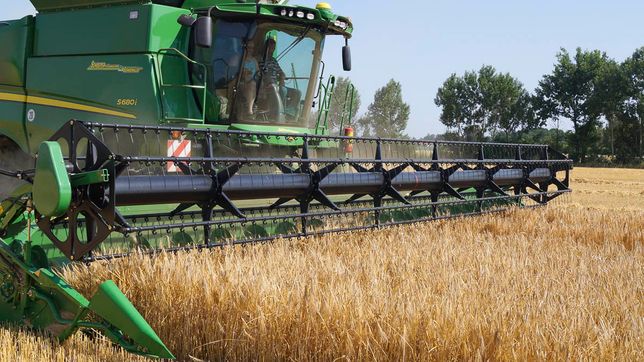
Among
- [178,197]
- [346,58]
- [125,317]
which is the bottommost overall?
[125,317]

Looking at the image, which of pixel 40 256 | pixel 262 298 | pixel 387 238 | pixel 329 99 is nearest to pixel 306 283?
pixel 262 298

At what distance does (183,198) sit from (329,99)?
3.40 m

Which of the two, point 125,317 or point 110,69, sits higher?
point 110,69

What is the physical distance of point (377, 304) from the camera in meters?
2.33

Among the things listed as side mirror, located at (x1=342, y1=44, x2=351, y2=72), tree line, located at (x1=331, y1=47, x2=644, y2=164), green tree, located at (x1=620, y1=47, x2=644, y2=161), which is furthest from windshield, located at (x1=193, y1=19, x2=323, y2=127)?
green tree, located at (x1=620, y1=47, x2=644, y2=161)

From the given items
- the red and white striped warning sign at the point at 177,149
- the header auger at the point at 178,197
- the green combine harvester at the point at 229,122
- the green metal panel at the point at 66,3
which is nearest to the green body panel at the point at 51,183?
the header auger at the point at 178,197

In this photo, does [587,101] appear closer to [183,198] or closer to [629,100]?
[629,100]

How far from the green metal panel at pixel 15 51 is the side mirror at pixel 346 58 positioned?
9.65ft

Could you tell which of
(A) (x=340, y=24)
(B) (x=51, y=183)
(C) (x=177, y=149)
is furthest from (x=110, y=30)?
(B) (x=51, y=183)

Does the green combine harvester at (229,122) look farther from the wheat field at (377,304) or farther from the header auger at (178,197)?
the wheat field at (377,304)

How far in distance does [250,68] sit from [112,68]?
1166mm

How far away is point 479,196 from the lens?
222 inches

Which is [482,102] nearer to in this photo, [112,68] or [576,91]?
[576,91]

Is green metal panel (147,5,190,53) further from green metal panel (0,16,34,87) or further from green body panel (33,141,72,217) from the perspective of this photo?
green body panel (33,141,72,217)
